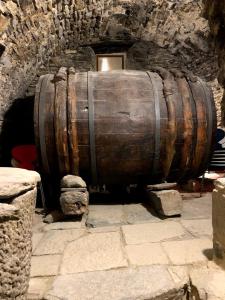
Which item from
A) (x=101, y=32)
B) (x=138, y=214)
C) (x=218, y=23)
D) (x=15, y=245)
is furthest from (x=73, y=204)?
(x=101, y=32)

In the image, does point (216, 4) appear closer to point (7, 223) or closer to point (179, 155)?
point (179, 155)

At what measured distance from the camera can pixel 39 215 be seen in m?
2.71

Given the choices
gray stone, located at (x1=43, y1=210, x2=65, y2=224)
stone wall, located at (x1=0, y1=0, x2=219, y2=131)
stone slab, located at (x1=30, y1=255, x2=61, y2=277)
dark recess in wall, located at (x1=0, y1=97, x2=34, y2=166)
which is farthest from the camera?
dark recess in wall, located at (x1=0, y1=97, x2=34, y2=166)

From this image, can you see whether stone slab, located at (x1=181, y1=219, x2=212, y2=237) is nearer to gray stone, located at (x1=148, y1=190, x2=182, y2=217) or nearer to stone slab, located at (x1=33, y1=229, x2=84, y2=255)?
gray stone, located at (x1=148, y1=190, x2=182, y2=217)

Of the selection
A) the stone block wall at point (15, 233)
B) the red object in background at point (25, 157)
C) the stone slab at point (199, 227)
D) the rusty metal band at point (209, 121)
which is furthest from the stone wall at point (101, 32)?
the stone slab at point (199, 227)

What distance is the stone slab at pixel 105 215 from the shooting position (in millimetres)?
2355

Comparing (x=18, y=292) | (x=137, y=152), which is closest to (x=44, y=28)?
(x=137, y=152)

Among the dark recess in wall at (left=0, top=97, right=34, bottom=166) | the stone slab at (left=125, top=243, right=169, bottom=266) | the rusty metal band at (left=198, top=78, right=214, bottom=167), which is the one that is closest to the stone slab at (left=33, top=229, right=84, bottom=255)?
the stone slab at (left=125, top=243, right=169, bottom=266)

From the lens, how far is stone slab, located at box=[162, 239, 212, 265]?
5.42 feet

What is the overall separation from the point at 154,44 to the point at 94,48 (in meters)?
1.37

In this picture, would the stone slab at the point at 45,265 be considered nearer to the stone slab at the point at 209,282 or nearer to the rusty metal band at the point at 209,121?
the stone slab at the point at 209,282

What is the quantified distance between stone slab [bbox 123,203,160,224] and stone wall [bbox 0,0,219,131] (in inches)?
83.6

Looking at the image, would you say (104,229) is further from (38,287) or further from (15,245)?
(15,245)

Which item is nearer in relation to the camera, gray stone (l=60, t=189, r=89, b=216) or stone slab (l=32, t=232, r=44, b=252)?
stone slab (l=32, t=232, r=44, b=252)
